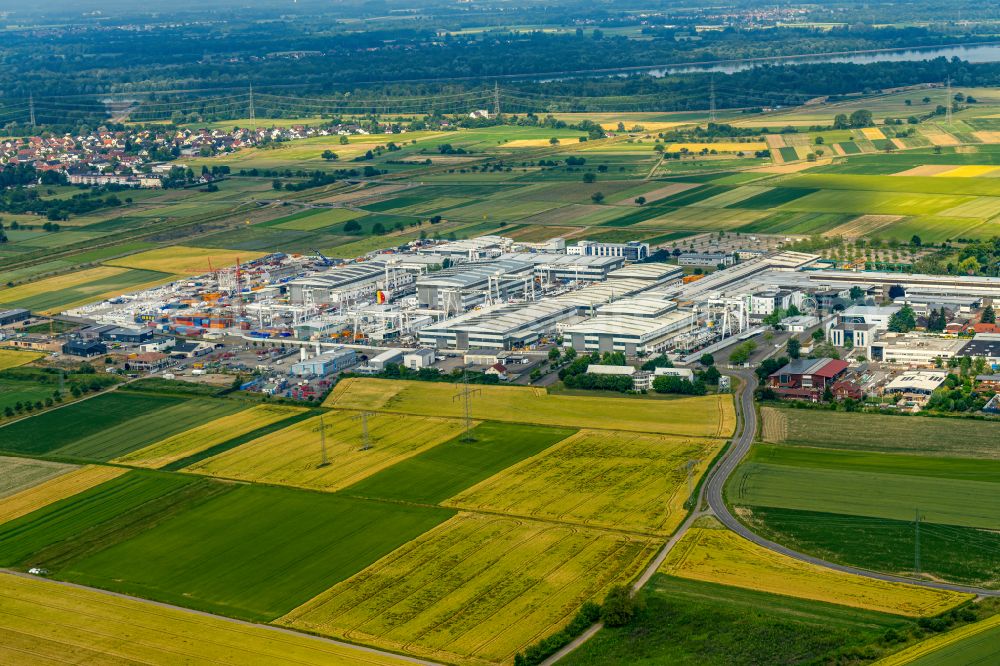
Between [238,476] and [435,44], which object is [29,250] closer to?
[238,476]

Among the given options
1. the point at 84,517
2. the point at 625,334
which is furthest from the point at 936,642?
the point at 625,334

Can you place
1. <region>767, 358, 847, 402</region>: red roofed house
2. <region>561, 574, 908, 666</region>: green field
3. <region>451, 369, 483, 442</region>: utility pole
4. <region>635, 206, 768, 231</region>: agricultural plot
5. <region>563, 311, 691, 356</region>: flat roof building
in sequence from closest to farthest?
<region>561, 574, 908, 666</region>: green field → <region>451, 369, 483, 442</region>: utility pole → <region>767, 358, 847, 402</region>: red roofed house → <region>563, 311, 691, 356</region>: flat roof building → <region>635, 206, 768, 231</region>: agricultural plot

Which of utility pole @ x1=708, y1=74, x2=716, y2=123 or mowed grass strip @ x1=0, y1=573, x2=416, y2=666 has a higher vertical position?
utility pole @ x1=708, y1=74, x2=716, y2=123

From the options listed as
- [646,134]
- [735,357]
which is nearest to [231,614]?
[735,357]

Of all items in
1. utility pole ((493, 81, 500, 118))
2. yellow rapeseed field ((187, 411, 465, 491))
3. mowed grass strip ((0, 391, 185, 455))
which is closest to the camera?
yellow rapeseed field ((187, 411, 465, 491))

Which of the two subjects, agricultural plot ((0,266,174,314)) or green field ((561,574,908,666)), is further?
agricultural plot ((0,266,174,314))

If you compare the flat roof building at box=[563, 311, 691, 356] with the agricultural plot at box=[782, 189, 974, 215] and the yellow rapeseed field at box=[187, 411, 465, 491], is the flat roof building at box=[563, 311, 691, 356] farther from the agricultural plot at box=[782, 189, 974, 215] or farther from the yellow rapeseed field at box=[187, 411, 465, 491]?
the agricultural plot at box=[782, 189, 974, 215]

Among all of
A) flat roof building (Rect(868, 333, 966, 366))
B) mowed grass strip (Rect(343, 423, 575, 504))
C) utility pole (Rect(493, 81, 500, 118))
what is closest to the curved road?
flat roof building (Rect(868, 333, 966, 366))
